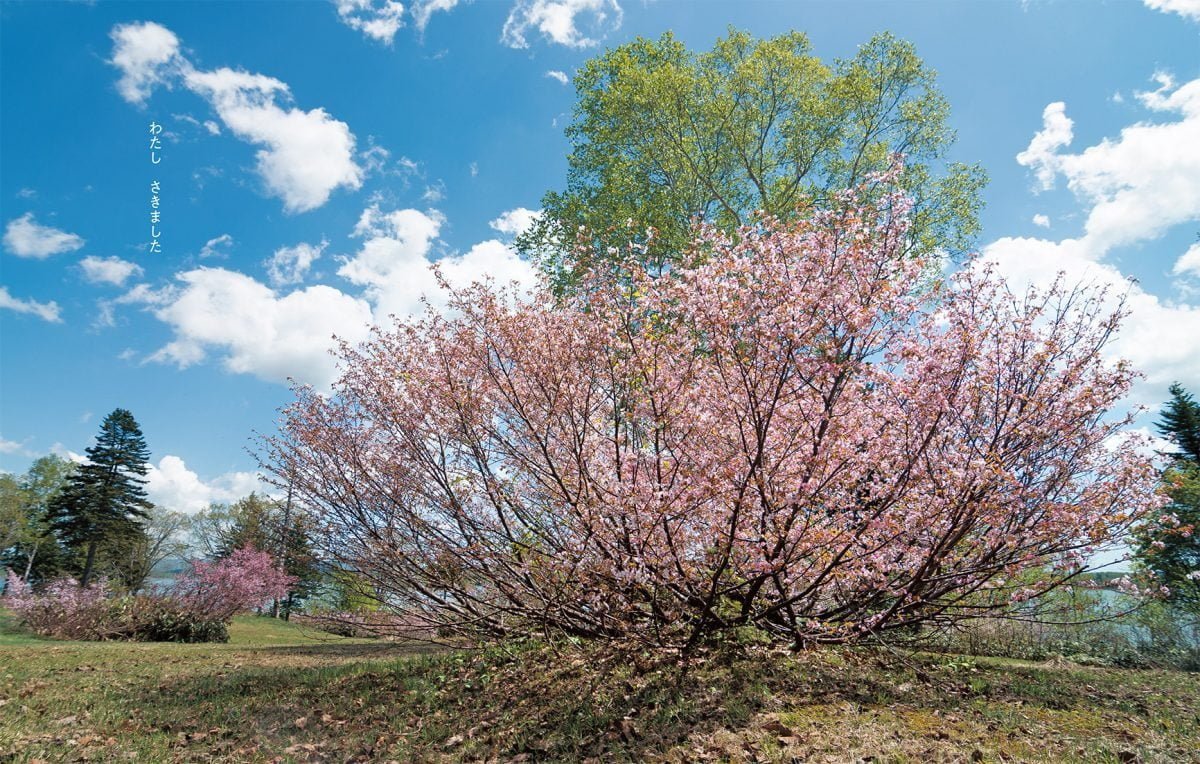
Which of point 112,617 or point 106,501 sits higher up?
point 106,501

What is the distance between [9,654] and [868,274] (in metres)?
15.1

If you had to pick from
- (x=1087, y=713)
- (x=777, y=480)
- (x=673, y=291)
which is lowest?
(x=1087, y=713)

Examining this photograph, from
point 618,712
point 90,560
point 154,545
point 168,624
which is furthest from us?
point 154,545

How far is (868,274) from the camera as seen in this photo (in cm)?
542

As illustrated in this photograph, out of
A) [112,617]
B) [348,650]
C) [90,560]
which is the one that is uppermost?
[90,560]

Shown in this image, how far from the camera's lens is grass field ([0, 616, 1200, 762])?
4.27 meters

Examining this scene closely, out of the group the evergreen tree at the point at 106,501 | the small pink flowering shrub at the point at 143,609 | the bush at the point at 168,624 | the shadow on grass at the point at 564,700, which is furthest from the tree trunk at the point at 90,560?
the shadow on grass at the point at 564,700

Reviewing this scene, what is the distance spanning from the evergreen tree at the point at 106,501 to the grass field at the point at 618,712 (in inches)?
1145

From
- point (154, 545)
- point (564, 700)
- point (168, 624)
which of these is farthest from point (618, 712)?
point (154, 545)

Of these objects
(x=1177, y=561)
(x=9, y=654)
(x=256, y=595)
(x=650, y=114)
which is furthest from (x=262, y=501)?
(x=1177, y=561)

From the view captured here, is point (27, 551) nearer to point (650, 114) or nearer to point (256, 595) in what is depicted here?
point (256, 595)

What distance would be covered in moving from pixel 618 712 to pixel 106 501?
122ft

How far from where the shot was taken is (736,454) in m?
5.25

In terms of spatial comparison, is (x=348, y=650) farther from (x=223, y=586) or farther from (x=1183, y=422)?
(x=1183, y=422)
